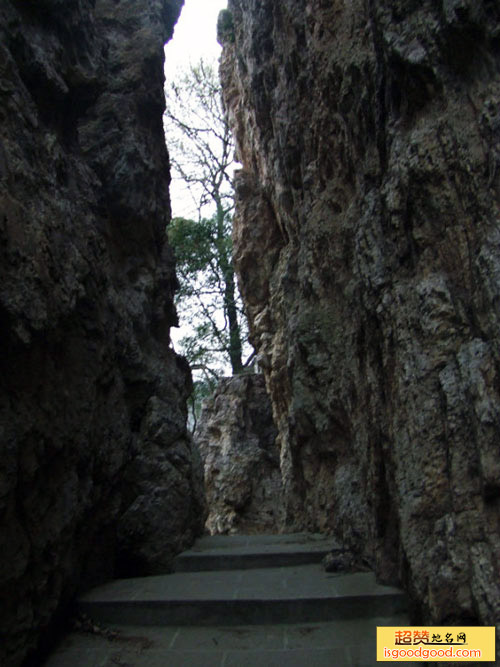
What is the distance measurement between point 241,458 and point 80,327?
965cm

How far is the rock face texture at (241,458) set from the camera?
13.0 meters

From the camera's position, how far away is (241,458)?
1344 centimetres

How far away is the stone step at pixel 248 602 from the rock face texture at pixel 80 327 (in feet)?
1.27

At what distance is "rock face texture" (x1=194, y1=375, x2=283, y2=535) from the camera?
42.6 ft

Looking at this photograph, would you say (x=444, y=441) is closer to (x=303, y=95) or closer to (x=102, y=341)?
(x=102, y=341)

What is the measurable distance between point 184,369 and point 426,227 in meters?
4.88

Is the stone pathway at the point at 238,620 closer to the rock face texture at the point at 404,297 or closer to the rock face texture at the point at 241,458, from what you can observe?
the rock face texture at the point at 404,297

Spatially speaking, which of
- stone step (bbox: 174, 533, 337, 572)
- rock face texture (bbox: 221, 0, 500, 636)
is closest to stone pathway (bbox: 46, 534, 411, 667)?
stone step (bbox: 174, 533, 337, 572)

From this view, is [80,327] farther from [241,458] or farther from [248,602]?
[241,458]

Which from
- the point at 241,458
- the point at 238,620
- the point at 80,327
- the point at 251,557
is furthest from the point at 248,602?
the point at 241,458

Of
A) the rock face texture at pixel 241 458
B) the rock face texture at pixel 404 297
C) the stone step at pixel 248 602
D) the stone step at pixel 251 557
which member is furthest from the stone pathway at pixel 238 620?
the rock face texture at pixel 241 458

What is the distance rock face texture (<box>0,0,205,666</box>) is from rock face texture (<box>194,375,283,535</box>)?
592 cm

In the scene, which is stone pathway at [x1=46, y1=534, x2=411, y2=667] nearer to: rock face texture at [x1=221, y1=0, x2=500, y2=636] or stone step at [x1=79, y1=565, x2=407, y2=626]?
stone step at [x1=79, y1=565, x2=407, y2=626]

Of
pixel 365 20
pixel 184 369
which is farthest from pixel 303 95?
pixel 184 369
